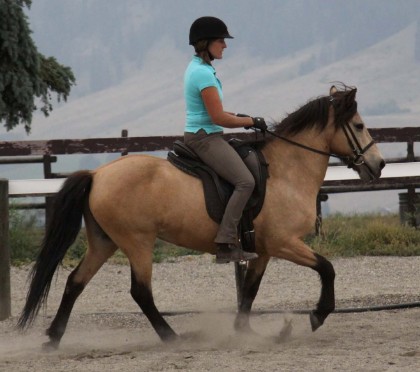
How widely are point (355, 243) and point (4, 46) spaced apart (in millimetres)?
6623

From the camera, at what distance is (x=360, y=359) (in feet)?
23.1

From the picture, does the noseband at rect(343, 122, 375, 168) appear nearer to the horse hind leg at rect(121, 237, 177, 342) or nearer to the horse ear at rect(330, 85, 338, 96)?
the horse ear at rect(330, 85, 338, 96)

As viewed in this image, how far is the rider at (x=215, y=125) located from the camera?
8055 millimetres

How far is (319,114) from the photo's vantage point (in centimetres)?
863

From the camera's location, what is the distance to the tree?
1722 centimetres

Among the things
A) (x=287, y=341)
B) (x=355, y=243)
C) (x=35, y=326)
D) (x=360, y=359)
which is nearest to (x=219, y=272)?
(x=355, y=243)

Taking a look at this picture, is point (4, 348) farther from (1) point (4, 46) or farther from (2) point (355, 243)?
(1) point (4, 46)

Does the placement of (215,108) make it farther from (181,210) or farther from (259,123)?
(181,210)

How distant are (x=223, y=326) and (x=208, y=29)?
8.25ft

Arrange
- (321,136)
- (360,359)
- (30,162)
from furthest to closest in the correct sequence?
1. (30,162)
2. (321,136)
3. (360,359)

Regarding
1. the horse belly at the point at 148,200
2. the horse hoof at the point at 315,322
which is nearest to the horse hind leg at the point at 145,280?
the horse belly at the point at 148,200

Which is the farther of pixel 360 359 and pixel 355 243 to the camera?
pixel 355 243

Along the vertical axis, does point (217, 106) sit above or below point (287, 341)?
above

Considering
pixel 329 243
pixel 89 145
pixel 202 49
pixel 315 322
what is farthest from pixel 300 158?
pixel 89 145
